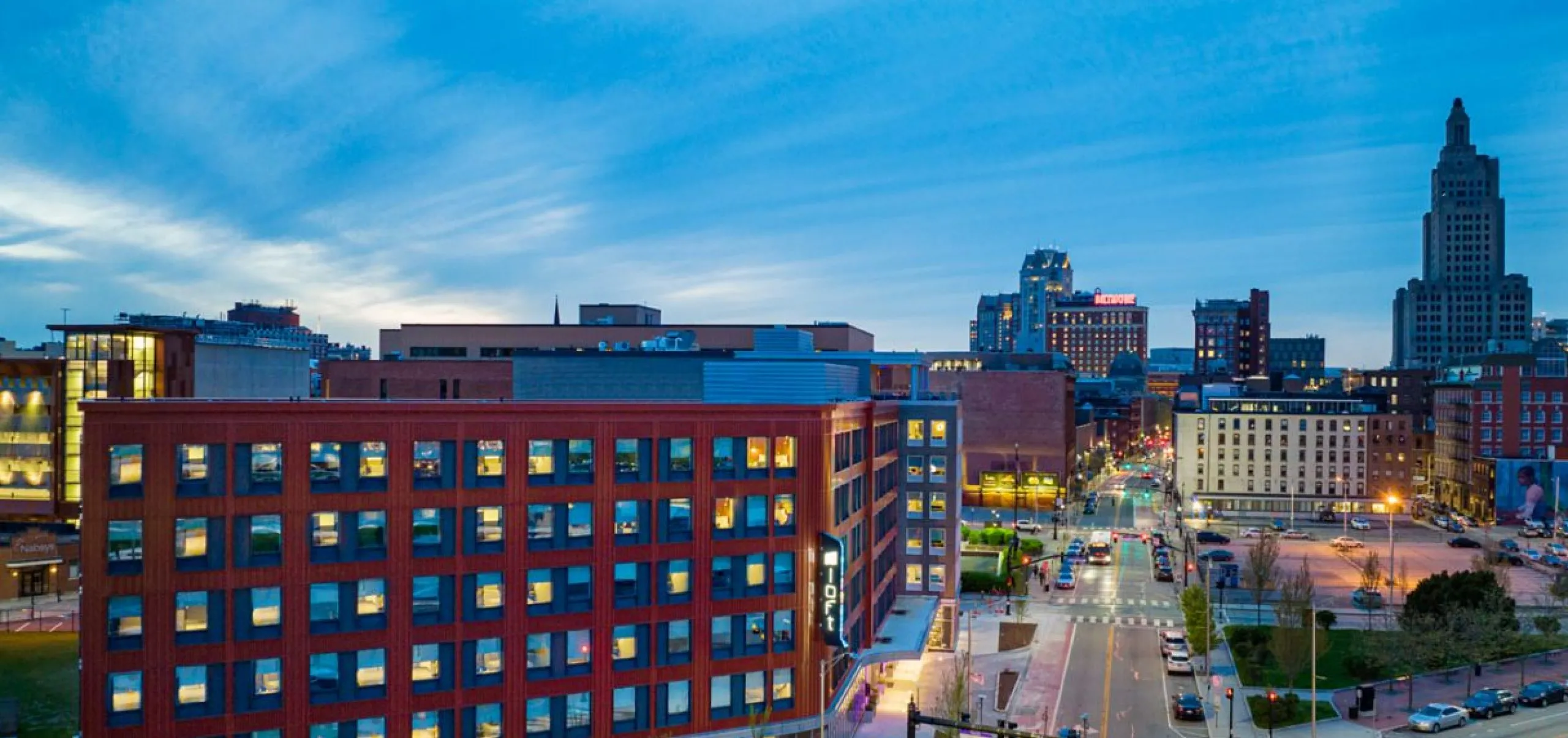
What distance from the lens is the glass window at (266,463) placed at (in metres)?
44.8

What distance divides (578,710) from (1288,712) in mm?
38949

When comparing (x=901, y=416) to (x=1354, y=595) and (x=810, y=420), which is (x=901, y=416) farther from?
(x=1354, y=595)

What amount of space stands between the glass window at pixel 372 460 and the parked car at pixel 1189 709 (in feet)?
147

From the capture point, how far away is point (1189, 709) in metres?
62.5

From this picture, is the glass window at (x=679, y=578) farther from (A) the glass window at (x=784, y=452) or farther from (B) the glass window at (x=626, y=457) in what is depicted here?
(A) the glass window at (x=784, y=452)

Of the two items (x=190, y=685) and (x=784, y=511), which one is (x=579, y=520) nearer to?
(x=784, y=511)

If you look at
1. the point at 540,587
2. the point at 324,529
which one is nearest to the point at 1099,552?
the point at 540,587

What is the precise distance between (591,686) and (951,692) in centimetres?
1877

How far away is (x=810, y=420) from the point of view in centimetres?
5559

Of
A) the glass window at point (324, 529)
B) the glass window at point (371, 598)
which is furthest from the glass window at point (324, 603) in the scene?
the glass window at point (324, 529)

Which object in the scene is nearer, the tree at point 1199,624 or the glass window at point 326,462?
the glass window at point 326,462

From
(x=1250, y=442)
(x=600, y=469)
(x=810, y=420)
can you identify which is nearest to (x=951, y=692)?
(x=810, y=420)

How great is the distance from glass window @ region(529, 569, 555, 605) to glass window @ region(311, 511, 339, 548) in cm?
843

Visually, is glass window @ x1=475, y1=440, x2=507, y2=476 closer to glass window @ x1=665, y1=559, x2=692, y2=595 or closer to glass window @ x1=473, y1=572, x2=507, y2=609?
glass window @ x1=473, y1=572, x2=507, y2=609
